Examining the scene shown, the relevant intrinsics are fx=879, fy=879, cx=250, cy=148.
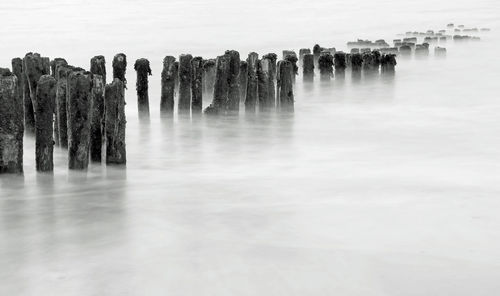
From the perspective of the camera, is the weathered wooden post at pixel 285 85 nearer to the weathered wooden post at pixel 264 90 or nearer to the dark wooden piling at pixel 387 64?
the weathered wooden post at pixel 264 90

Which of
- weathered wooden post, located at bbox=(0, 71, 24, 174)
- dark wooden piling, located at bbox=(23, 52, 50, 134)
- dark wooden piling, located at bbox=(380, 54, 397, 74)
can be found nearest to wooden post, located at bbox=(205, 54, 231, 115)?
dark wooden piling, located at bbox=(23, 52, 50, 134)

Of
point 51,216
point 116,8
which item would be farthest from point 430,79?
point 116,8

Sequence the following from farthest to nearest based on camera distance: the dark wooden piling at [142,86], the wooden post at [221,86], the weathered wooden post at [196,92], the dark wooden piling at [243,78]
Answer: the dark wooden piling at [243,78], the weathered wooden post at [196,92], the dark wooden piling at [142,86], the wooden post at [221,86]

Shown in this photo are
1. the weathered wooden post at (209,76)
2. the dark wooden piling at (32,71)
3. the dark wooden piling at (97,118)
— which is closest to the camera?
the dark wooden piling at (97,118)

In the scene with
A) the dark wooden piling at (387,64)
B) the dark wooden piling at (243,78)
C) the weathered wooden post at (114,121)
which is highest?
the dark wooden piling at (387,64)

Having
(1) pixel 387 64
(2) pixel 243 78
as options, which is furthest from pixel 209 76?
(1) pixel 387 64

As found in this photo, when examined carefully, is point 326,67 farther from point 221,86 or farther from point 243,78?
point 221,86

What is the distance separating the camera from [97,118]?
324 inches

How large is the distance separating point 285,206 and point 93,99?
7.40 ft

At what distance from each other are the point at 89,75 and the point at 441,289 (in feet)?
13.2

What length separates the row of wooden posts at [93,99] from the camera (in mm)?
7746

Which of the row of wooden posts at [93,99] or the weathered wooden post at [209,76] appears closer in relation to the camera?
the row of wooden posts at [93,99]

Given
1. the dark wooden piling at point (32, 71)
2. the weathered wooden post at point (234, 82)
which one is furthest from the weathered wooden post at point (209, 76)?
the dark wooden piling at point (32, 71)

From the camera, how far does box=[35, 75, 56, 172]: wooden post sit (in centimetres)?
775
